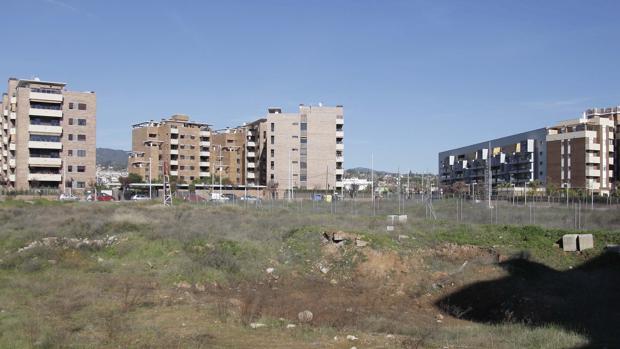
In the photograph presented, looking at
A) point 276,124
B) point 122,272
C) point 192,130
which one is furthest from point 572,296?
point 192,130

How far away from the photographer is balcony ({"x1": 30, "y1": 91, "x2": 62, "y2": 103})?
9200cm

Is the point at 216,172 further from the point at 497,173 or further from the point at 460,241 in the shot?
the point at 460,241

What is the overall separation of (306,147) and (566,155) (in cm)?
4751

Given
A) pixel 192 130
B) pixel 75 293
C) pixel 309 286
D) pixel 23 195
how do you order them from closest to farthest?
pixel 75 293
pixel 309 286
pixel 23 195
pixel 192 130

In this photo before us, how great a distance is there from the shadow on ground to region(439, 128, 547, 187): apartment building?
7037 centimetres

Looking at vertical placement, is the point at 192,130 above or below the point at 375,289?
above

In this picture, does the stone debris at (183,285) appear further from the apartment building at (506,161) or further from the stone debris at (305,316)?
the apartment building at (506,161)

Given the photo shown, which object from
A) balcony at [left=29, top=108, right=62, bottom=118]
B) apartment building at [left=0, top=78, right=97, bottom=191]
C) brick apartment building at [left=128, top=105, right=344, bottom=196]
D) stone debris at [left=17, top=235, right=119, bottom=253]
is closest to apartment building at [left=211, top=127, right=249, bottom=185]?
brick apartment building at [left=128, top=105, right=344, bottom=196]

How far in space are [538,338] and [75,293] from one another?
1247 centimetres

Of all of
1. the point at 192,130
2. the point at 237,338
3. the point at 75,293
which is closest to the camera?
the point at 237,338

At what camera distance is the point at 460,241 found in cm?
2802

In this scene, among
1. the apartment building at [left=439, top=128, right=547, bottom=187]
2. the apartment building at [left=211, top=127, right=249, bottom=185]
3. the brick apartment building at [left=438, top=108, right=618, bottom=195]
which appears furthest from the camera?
the apartment building at [left=211, top=127, right=249, bottom=185]

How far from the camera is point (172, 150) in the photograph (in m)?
123

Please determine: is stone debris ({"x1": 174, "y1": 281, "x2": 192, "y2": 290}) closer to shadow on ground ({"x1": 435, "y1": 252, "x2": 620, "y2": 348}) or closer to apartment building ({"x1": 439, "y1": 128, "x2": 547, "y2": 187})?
shadow on ground ({"x1": 435, "y1": 252, "x2": 620, "y2": 348})
